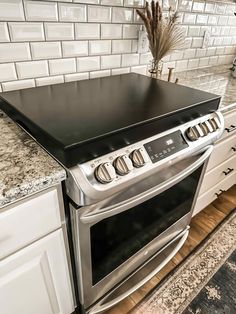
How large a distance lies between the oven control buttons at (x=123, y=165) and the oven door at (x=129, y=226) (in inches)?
3.5

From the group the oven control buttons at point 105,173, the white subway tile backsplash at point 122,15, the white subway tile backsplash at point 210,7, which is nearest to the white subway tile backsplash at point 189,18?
the white subway tile backsplash at point 210,7

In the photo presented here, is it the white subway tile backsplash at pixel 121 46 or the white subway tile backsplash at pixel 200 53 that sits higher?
the white subway tile backsplash at pixel 121 46

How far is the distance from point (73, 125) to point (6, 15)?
1.78 feet

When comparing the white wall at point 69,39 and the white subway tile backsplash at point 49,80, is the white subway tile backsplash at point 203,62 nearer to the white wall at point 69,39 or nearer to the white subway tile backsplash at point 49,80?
the white wall at point 69,39

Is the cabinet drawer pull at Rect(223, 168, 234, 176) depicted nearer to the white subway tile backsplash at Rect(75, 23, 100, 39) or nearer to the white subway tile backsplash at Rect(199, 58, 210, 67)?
the white subway tile backsplash at Rect(199, 58, 210, 67)

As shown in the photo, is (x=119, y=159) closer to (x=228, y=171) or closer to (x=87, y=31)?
(x=87, y=31)

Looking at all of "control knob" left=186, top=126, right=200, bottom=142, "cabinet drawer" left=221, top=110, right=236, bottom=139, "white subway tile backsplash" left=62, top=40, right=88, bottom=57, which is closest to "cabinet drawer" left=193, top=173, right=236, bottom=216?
"cabinet drawer" left=221, top=110, right=236, bottom=139

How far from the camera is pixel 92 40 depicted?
110 centimetres

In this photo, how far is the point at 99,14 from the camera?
41.5 inches

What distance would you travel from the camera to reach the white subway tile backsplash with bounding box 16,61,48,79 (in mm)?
946

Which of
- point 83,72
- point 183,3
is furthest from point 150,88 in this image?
point 183,3

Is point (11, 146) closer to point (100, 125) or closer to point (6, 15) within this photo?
point (100, 125)

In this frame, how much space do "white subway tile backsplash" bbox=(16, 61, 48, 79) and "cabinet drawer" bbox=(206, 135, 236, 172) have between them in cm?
91

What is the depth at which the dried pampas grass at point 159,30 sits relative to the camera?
3.60ft
